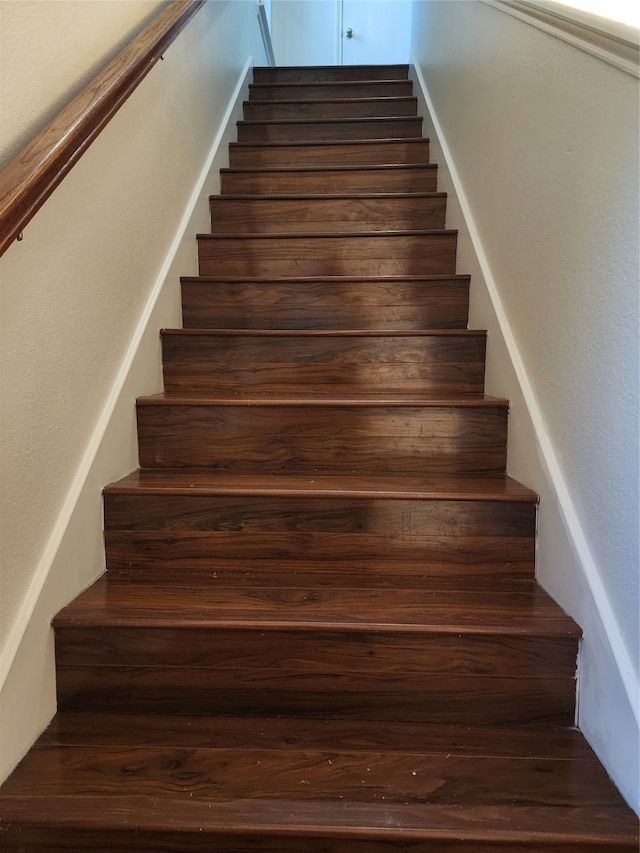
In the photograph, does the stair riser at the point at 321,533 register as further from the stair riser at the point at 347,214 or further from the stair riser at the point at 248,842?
the stair riser at the point at 347,214

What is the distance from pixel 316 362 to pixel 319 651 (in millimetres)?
879

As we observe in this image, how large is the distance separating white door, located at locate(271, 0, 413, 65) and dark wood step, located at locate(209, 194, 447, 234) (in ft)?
10.7

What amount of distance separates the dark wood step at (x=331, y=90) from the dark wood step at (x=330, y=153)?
69cm

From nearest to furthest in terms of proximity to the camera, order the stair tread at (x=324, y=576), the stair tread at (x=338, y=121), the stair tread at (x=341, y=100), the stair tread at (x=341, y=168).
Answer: the stair tread at (x=324, y=576)
the stair tread at (x=341, y=168)
the stair tread at (x=338, y=121)
the stair tread at (x=341, y=100)

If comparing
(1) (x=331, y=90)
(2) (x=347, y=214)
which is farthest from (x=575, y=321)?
(1) (x=331, y=90)

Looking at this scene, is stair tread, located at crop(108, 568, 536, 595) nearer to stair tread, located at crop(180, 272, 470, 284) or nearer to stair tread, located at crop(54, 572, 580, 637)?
stair tread, located at crop(54, 572, 580, 637)

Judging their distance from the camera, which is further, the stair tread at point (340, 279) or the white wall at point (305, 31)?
the white wall at point (305, 31)

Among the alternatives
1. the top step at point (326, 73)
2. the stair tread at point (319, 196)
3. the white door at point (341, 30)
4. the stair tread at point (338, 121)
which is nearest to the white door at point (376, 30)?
the white door at point (341, 30)

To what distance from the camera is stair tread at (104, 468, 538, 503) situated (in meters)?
1.21

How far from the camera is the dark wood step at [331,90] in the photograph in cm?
299

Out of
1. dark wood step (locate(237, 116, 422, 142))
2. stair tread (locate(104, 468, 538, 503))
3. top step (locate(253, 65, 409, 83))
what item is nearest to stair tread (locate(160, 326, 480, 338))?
stair tread (locate(104, 468, 538, 503))

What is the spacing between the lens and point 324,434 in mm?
1415

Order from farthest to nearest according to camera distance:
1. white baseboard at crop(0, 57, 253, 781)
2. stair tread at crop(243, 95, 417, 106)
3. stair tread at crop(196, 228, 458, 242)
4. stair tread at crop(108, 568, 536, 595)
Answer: stair tread at crop(243, 95, 417, 106) → stair tread at crop(196, 228, 458, 242) → stair tread at crop(108, 568, 536, 595) → white baseboard at crop(0, 57, 253, 781)

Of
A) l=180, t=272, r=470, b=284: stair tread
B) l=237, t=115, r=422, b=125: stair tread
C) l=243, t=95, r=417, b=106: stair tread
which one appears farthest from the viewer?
l=243, t=95, r=417, b=106: stair tread
